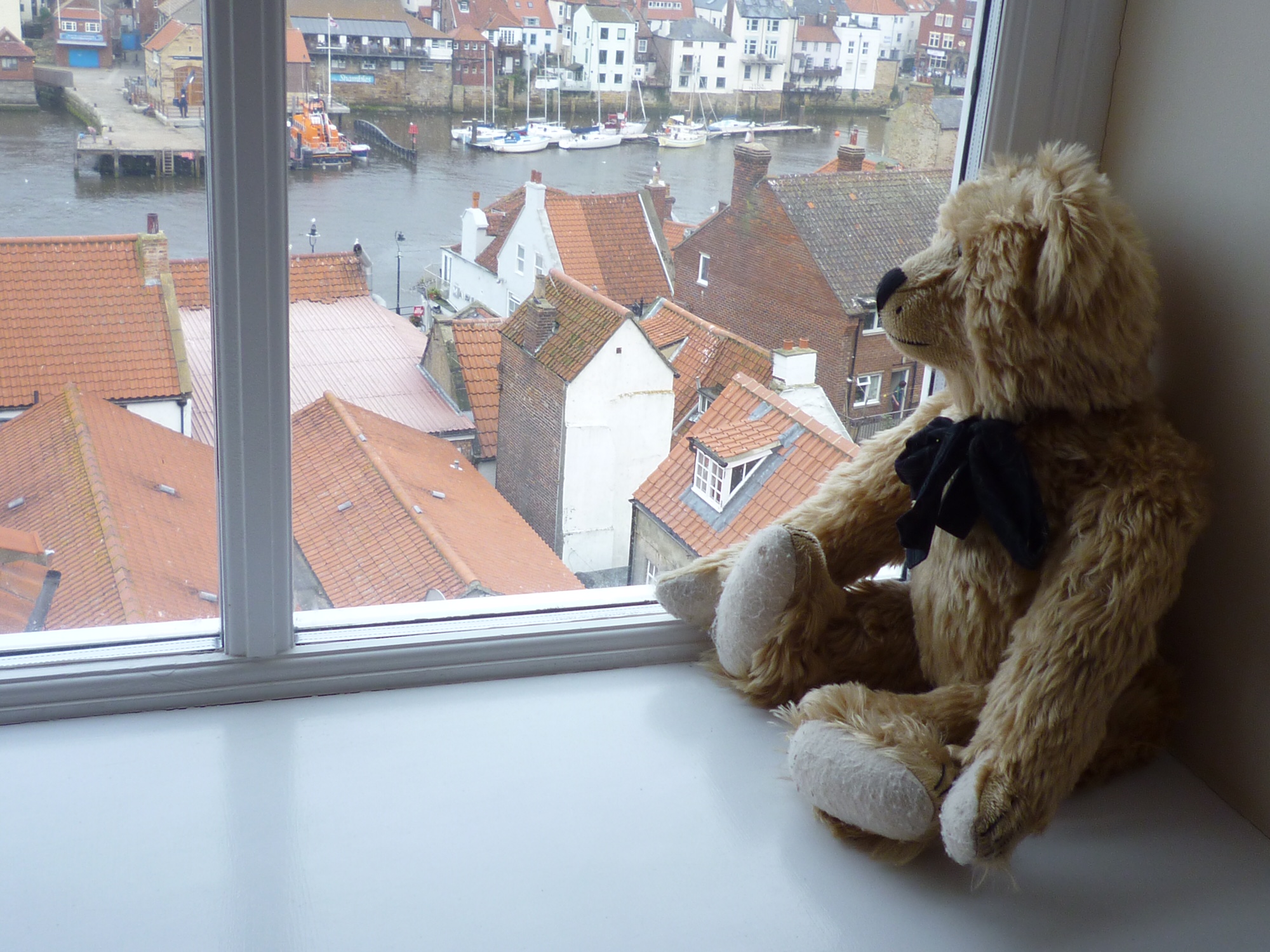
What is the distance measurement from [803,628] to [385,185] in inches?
25.5

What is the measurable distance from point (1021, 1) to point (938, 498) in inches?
23.2

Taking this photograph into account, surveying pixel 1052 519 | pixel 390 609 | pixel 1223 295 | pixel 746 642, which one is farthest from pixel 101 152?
pixel 1223 295

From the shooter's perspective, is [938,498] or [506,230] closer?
[938,498]

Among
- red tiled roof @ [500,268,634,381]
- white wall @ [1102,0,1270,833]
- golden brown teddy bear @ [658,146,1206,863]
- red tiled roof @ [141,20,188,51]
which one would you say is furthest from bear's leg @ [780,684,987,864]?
red tiled roof @ [141,20,188,51]

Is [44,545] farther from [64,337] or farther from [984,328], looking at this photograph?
[984,328]

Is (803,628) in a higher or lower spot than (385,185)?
lower

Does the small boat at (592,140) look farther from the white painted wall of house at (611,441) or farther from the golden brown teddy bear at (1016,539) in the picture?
the golden brown teddy bear at (1016,539)

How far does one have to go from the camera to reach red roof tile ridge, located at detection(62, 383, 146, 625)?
1103 mm

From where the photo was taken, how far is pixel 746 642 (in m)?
1.13

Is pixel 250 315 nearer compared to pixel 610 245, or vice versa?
pixel 250 315

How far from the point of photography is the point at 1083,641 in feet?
2.93

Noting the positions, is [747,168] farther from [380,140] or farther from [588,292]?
[380,140]

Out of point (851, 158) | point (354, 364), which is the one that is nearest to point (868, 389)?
point (851, 158)

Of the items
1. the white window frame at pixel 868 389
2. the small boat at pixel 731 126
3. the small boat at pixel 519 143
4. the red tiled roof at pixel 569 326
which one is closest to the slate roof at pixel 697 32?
the small boat at pixel 731 126
